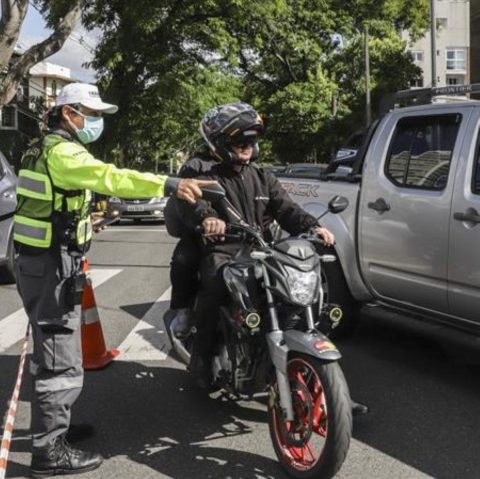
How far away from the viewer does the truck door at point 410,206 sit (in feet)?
16.1

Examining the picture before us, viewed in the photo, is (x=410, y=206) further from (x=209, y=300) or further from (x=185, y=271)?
(x=209, y=300)

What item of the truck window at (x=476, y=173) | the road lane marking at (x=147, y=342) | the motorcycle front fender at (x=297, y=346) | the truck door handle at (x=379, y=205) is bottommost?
the road lane marking at (x=147, y=342)

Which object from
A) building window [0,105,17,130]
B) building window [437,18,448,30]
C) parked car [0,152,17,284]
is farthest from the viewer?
building window [437,18,448,30]

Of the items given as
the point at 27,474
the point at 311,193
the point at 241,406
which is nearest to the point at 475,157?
the point at 311,193

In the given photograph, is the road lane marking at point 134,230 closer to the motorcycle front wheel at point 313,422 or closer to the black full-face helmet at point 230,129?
the black full-face helmet at point 230,129

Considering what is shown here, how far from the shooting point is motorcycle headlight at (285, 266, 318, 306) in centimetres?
340

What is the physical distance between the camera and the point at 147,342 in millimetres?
6105

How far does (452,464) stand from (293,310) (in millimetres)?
1161

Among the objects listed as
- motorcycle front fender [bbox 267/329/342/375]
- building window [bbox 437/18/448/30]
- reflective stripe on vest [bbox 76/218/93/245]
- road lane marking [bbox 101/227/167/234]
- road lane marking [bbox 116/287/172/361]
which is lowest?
road lane marking [bbox 101/227/167/234]

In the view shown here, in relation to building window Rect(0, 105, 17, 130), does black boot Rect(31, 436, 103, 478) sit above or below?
below

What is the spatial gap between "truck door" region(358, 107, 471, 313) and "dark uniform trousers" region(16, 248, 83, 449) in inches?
101

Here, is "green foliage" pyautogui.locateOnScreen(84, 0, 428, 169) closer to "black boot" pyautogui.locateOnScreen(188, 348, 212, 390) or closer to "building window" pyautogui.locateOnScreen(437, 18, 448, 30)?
"building window" pyautogui.locateOnScreen(437, 18, 448, 30)

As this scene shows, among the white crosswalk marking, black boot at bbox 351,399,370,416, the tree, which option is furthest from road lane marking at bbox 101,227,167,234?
black boot at bbox 351,399,370,416

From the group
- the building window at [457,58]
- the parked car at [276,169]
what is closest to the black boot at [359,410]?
the parked car at [276,169]
